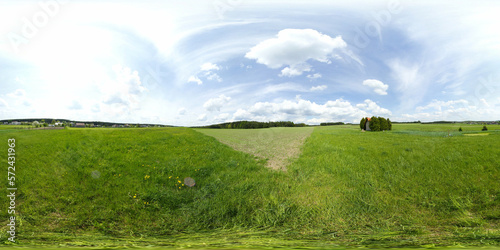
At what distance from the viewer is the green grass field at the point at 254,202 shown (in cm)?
430

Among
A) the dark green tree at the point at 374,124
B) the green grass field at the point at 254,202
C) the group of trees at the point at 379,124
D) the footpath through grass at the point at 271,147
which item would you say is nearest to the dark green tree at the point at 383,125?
the group of trees at the point at 379,124

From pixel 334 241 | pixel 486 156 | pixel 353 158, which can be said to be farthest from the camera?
pixel 353 158

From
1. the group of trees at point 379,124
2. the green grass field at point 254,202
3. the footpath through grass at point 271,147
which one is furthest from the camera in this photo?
the group of trees at point 379,124

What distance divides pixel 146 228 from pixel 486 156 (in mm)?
15151

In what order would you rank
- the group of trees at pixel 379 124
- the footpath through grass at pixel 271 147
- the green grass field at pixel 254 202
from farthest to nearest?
the group of trees at pixel 379 124 → the footpath through grass at pixel 271 147 → the green grass field at pixel 254 202

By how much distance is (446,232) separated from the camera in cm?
431

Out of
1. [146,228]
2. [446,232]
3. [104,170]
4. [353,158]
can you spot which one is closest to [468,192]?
[446,232]

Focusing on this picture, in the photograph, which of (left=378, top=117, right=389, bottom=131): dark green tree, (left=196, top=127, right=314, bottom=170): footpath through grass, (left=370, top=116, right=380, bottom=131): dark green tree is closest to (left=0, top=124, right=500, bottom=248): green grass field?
(left=196, top=127, right=314, bottom=170): footpath through grass

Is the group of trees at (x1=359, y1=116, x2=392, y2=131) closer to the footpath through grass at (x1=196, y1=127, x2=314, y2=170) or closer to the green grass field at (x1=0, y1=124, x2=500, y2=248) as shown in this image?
the footpath through grass at (x1=196, y1=127, x2=314, y2=170)

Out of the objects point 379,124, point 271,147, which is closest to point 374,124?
point 379,124

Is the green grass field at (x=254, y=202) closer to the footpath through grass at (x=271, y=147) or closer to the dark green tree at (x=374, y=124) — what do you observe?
the footpath through grass at (x=271, y=147)

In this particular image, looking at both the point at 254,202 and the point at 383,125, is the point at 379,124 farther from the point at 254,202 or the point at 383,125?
the point at 254,202

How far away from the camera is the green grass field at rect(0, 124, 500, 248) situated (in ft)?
14.1

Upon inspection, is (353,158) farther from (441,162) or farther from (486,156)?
(486,156)
